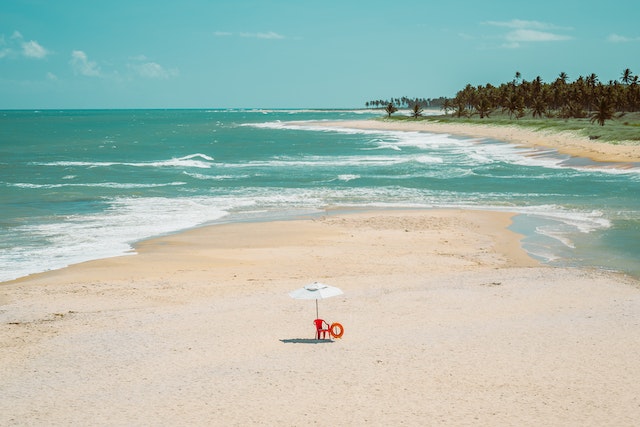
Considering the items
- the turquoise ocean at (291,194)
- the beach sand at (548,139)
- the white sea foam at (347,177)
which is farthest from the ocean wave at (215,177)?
the beach sand at (548,139)

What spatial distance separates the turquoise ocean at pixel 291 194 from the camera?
27061mm

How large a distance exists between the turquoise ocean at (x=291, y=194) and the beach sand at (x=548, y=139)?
303cm

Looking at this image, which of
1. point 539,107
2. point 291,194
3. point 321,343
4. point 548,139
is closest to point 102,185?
point 291,194

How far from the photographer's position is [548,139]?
84.9 m

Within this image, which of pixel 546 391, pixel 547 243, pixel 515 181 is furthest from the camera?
pixel 515 181

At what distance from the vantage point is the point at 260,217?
3469cm

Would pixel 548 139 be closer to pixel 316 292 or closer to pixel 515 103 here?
pixel 515 103

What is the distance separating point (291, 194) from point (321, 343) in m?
29.0

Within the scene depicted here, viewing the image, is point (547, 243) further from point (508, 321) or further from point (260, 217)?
Answer: point (260, 217)

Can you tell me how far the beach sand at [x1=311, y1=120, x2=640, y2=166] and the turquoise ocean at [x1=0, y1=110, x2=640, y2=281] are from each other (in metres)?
3.03

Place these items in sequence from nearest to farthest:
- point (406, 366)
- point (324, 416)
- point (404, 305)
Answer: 1. point (324, 416)
2. point (406, 366)
3. point (404, 305)

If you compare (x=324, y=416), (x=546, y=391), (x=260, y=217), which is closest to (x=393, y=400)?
(x=324, y=416)

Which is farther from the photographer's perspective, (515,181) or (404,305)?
(515,181)

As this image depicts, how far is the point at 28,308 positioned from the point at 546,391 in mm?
13602
